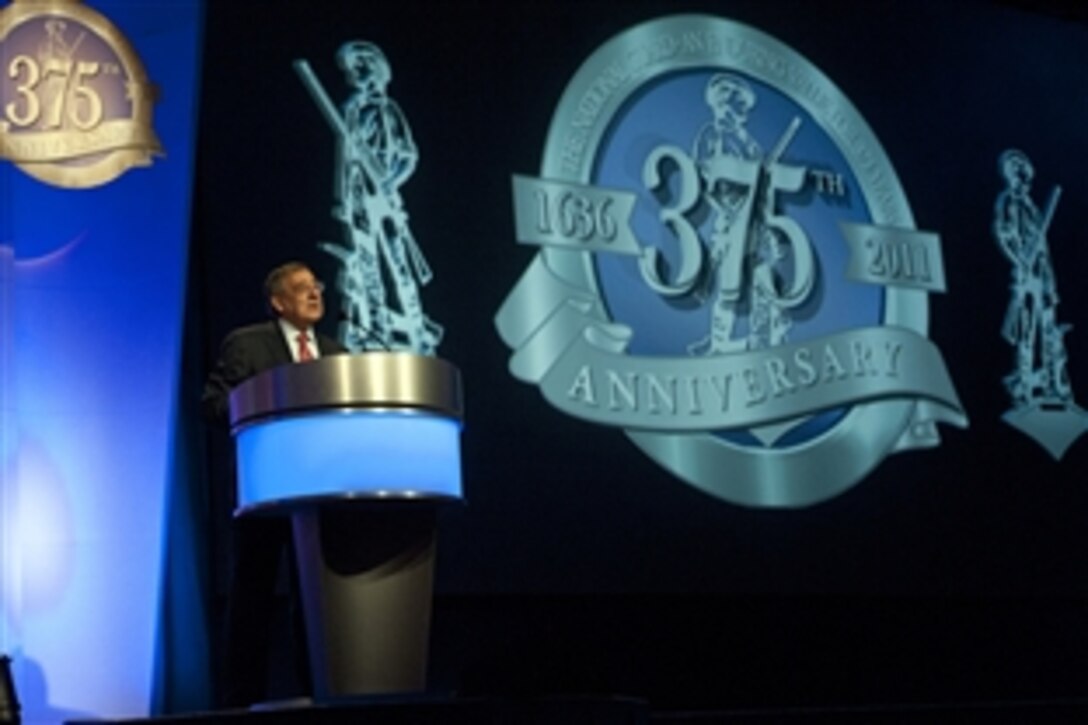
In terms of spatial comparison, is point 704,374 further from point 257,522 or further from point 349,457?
point 349,457

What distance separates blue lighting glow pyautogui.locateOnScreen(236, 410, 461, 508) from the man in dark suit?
0.52 metres

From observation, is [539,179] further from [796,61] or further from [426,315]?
[796,61]

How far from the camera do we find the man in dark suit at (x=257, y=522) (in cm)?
345

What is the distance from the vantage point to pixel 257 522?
3.54 metres

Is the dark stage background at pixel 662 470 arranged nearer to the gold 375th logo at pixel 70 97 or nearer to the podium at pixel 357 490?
the gold 375th logo at pixel 70 97

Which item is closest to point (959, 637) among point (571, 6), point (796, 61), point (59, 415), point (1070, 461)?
point (1070, 461)

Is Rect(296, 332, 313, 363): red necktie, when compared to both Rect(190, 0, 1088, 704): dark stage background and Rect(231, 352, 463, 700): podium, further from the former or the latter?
Rect(190, 0, 1088, 704): dark stage background

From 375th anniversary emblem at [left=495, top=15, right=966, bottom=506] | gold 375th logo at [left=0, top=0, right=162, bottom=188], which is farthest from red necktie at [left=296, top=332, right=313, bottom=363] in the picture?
375th anniversary emblem at [left=495, top=15, right=966, bottom=506]

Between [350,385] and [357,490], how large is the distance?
0.60ft

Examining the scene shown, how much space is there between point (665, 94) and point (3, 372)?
2.35m

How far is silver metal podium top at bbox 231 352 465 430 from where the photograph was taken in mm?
2904

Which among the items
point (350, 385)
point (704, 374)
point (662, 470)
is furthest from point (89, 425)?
point (704, 374)

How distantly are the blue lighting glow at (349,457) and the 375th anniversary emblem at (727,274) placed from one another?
1.97 metres

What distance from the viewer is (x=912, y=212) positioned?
19.1 feet
